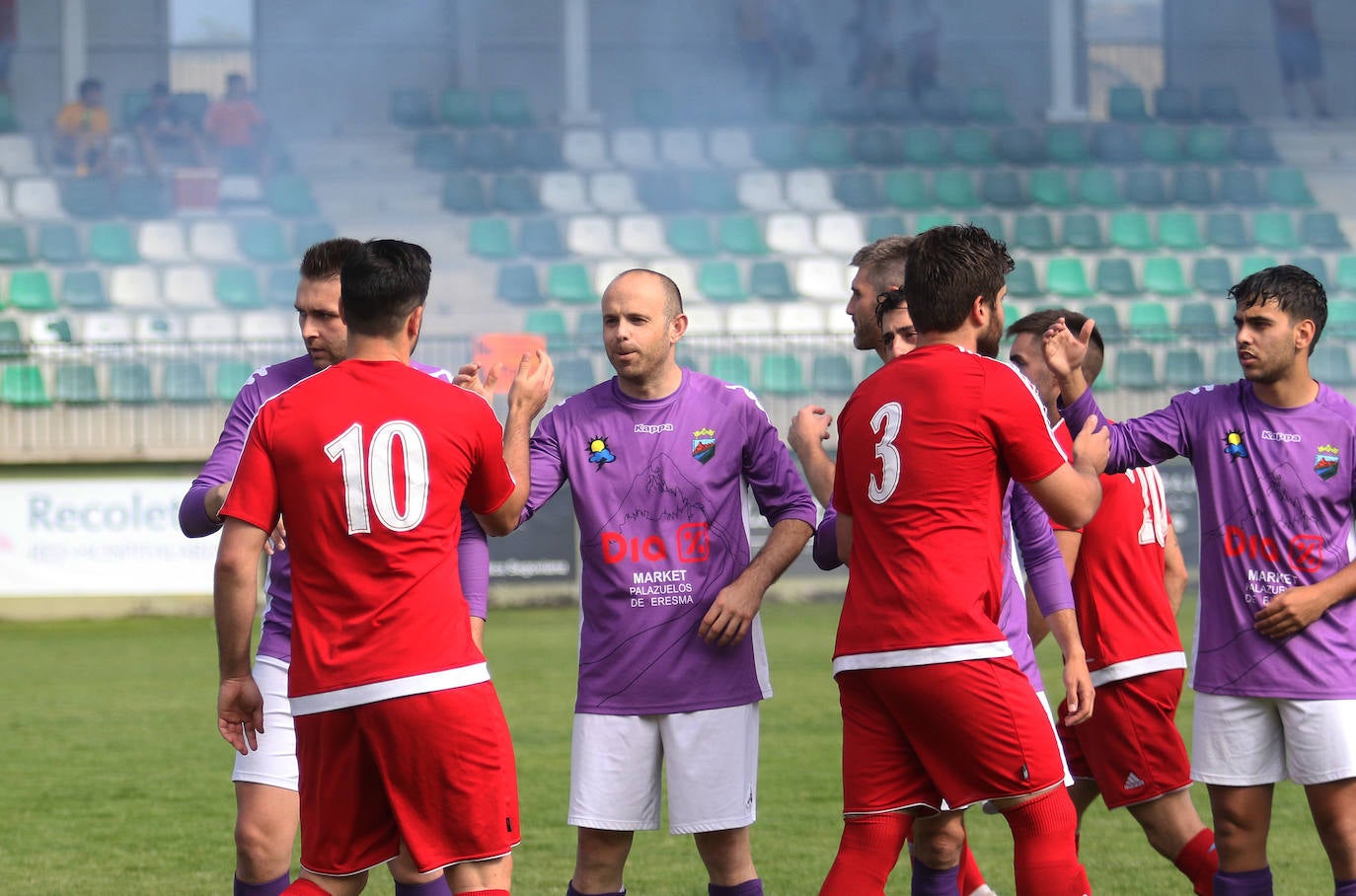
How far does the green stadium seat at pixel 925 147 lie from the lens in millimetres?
24906

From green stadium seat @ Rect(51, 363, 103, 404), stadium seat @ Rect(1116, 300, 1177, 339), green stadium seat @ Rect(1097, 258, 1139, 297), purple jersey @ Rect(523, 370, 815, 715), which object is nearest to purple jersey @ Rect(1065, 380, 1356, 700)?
purple jersey @ Rect(523, 370, 815, 715)

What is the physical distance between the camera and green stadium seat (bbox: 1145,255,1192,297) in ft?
74.7

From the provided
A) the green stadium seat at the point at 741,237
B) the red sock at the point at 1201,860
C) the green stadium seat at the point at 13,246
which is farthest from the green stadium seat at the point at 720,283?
the red sock at the point at 1201,860

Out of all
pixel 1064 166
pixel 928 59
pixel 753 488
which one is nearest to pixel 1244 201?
pixel 1064 166

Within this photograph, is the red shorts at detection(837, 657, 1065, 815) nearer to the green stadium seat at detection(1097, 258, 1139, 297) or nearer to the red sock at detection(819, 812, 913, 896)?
the red sock at detection(819, 812, 913, 896)

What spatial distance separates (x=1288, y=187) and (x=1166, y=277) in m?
3.38

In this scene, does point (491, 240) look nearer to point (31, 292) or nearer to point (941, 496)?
point (31, 292)

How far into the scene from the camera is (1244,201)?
24.4 m

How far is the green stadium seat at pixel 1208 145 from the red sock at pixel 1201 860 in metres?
21.8

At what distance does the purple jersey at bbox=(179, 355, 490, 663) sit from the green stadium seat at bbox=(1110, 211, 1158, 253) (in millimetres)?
20600

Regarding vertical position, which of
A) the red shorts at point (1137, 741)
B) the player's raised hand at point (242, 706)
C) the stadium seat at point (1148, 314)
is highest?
the stadium seat at point (1148, 314)

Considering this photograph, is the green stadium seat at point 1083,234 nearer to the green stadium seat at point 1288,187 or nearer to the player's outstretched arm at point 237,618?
the green stadium seat at point 1288,187

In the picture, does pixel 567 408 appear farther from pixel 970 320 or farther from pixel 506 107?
pixel 506 107

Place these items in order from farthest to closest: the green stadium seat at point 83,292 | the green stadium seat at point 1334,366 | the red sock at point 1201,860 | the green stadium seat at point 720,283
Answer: the green stadium seat at point 720,283 → the green stadium seat at point 83,292 → the green stadium seat at point 1334,366 → the red sock at point 1201,860
